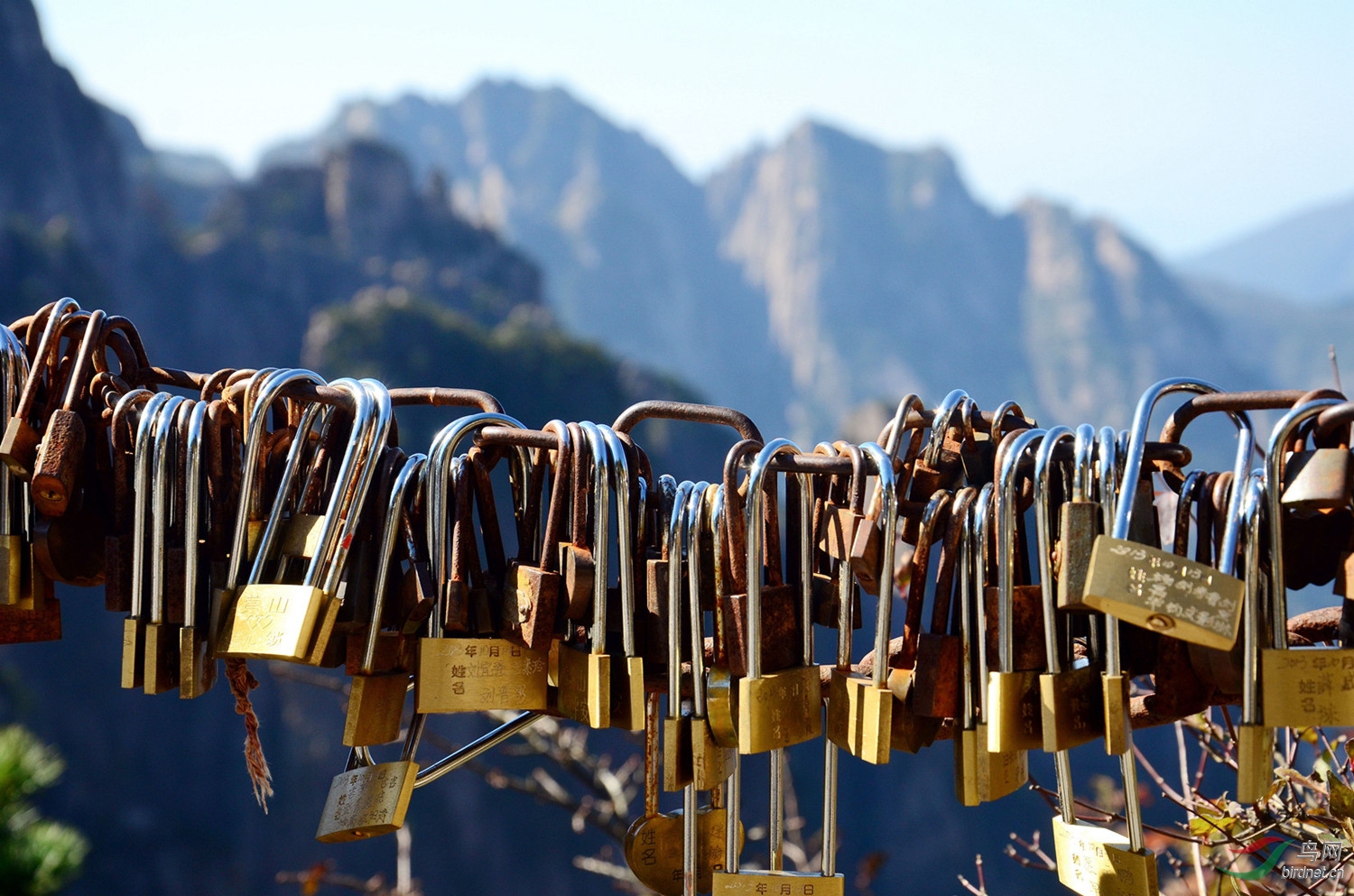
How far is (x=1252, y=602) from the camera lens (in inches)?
30.2

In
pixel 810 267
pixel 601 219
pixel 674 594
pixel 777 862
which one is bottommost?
pixel 777 862

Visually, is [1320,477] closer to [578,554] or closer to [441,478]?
[578,554]

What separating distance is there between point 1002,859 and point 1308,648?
1013 inches

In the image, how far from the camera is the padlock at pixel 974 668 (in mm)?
845

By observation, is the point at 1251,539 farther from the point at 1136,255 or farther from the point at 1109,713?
the point at 1136,255

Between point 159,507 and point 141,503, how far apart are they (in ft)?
0.06

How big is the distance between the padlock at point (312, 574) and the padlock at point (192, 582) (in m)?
0.04

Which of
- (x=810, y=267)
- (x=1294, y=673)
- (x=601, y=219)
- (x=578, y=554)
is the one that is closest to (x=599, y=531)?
(x=578, y=554)

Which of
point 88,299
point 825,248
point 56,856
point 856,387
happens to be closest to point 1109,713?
point 56,856

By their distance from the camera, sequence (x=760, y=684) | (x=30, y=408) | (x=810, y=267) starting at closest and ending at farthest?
(x=760, y=684)
(x=30, y=408)
(x=810, y=267)

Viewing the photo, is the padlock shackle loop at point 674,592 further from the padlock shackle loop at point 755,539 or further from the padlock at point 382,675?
the padlock at point 382,675

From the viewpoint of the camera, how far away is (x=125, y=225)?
24109 mm

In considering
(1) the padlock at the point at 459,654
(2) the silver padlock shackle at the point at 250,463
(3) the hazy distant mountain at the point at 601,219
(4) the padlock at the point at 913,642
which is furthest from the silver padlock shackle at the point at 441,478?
(3) the hazy distant mountain at the point at 601,219

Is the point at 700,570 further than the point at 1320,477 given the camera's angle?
Yes
